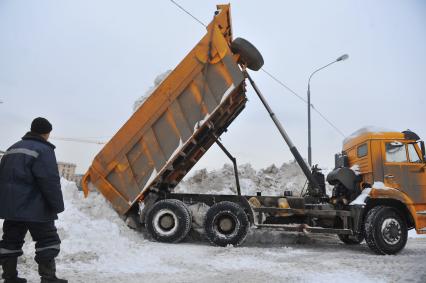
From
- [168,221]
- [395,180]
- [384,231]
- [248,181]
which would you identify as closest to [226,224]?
[168,221]

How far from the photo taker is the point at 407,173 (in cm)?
743

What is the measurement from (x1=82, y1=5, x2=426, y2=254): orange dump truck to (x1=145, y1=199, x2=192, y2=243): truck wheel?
20 millimetres

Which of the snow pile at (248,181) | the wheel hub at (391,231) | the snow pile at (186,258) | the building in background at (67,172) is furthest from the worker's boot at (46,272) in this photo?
the snow pile at (248,181)

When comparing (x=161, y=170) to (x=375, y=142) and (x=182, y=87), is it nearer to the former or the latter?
(x=182, y=87)

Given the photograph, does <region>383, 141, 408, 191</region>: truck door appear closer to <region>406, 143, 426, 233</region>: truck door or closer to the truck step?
<region>406, 143, 426, 233</region>: truck door

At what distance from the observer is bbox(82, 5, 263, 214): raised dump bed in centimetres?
735

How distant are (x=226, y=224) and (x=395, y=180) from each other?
133 inches

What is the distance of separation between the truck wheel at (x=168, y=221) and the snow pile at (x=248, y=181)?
4173 millimetres

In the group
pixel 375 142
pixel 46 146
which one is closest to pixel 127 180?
pixel 46 146

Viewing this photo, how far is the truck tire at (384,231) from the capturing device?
704 centimetres

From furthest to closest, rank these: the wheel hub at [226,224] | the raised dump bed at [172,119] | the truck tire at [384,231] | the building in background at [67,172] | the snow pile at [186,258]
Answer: the building in background at [67,172], the wheel hub at [226,224], the raised dump bed at [172,119], the truck tire at [384,231], the snow pile at [186,258]

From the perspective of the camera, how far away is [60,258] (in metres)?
5.31

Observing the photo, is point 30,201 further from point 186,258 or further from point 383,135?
point 383,135

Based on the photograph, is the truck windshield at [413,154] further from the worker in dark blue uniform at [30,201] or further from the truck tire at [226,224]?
the worker in dark blue uniform at [30,201]
